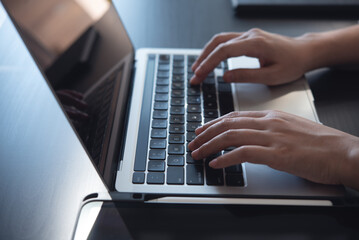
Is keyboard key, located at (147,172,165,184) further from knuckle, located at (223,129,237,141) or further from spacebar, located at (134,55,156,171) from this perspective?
knuckle, located at (223,129,237,141)

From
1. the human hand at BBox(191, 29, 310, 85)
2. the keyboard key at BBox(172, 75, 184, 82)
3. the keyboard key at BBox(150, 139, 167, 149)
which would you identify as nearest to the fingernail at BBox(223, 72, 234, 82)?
the human hand at BBox(191, 29, 310, 85)

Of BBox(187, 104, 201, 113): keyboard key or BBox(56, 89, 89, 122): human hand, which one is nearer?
BBox(56, 89, 89, 122): human hand

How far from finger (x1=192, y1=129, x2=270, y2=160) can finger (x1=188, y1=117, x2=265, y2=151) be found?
20 millimetres

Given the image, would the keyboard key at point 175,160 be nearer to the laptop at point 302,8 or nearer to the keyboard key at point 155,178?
the keyboard key at point 155,178

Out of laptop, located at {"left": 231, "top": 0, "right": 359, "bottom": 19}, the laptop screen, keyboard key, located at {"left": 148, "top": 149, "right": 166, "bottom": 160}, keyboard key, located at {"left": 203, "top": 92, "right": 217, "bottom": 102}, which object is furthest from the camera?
laptop, located at {"left": 231, "top": 0, "right": 359, "bottom": 19}

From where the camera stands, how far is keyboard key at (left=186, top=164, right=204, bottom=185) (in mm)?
520

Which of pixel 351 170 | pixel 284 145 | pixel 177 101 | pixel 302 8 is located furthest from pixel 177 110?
pixel 302 8

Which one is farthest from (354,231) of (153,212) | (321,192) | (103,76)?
(103,76)

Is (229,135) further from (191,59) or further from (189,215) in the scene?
(191,59)

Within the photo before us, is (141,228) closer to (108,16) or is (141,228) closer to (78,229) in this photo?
(78,229)

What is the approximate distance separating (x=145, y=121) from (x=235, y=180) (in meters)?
0.22

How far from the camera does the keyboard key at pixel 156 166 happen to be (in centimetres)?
54

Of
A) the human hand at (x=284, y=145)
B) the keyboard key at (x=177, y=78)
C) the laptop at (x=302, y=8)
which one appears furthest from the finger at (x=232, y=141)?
the laptop at (x=302, y=8)

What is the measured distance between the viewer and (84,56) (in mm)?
611
